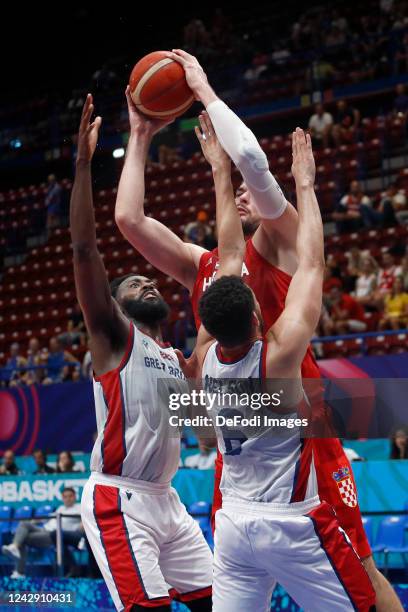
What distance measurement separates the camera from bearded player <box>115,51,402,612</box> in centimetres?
355

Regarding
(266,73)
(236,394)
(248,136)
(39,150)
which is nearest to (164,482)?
(236,394)

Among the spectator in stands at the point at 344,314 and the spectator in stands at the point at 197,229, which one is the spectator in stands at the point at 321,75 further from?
the spectator in stands at the point at 344,314

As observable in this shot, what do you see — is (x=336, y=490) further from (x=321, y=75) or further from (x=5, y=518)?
(x=321, y=75)

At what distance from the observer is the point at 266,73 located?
17.2m

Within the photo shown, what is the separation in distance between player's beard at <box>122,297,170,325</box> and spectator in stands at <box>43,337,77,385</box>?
26.8 ft

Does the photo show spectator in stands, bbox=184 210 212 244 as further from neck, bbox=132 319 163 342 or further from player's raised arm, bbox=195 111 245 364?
player's raised arm, bbox=195 111 245 364

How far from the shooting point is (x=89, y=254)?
12.2 feet

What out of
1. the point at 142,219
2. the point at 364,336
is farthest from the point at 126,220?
the point at 364,336

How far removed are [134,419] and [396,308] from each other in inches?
269

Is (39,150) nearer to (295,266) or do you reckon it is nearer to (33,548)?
(33,548)

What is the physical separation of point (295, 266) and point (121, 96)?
42.6 feet

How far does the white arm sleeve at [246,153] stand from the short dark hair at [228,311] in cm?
53

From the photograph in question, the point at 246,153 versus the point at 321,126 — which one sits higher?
the point at 321,126

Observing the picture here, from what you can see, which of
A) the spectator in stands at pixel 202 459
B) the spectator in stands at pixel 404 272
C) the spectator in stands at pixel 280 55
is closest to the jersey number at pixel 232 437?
the spectator in stands at pixel 202 459
